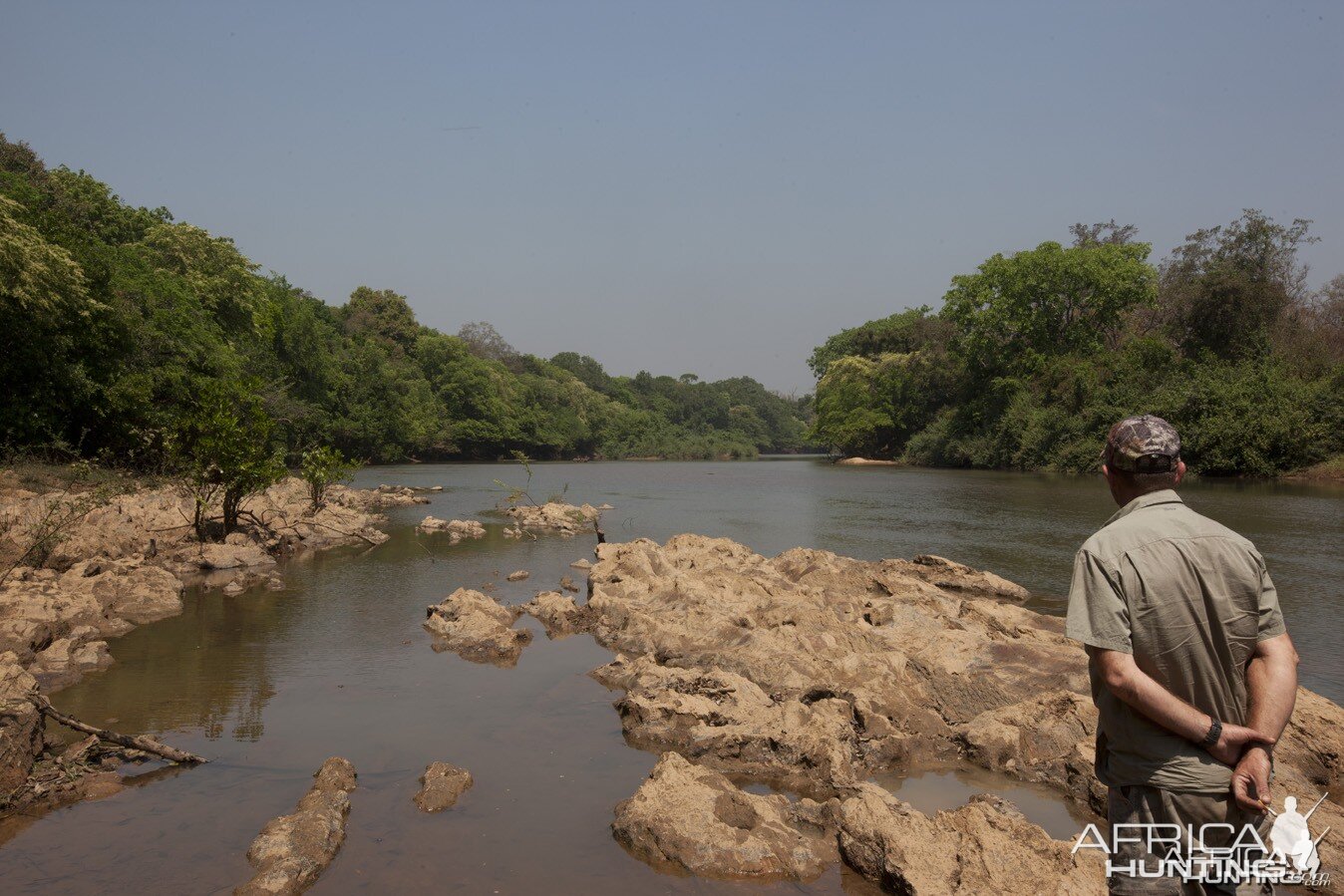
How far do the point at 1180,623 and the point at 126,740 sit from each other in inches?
265

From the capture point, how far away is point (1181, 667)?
257 centimetres

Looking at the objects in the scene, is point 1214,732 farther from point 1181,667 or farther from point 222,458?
point 222,458

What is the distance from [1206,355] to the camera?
41594mm

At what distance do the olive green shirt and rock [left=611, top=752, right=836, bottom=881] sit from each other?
9.56ft

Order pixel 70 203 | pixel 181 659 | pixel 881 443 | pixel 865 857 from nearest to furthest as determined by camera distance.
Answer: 1. pixel 865 857
2. pixel 181 659
3. pixel 70 203
4. pixel 881 443

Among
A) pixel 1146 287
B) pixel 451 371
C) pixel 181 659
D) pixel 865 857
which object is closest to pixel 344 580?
pixel 181 659

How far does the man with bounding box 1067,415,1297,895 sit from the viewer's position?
2506 mm

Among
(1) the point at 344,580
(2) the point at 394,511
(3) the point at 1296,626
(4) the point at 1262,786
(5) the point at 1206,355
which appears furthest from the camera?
(5) the point at 1206,355

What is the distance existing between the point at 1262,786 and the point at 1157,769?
254mm

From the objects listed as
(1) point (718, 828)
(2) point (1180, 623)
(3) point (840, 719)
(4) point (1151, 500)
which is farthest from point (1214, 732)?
(3) point (840, 719)

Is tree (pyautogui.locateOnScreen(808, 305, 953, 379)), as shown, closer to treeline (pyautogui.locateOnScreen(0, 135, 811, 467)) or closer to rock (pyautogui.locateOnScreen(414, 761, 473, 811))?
treeline (pyautogui.locateOnScreen(0, 135, 811, 467))

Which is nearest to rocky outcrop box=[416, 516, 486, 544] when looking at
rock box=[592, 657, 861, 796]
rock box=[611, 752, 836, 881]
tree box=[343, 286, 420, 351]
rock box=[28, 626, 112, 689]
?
rock box=[28, 626, 112, 689]

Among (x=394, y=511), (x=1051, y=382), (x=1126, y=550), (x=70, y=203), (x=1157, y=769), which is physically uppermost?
(x=70, y=203)

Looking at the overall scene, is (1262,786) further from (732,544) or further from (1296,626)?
(732,544)
